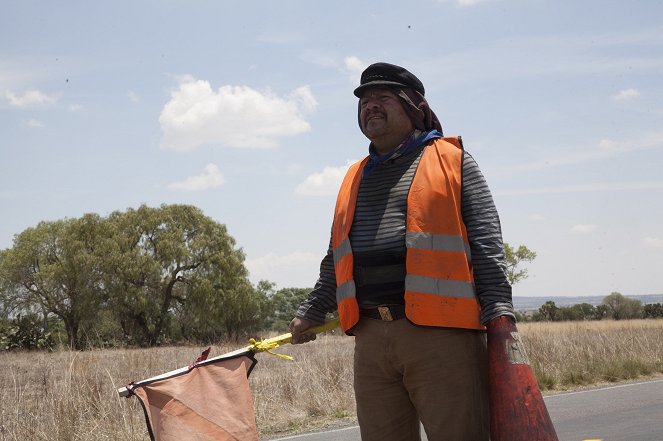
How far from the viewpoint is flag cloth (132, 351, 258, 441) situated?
348 cm

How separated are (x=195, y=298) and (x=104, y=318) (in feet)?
17.2

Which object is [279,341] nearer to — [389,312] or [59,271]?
[389,312]

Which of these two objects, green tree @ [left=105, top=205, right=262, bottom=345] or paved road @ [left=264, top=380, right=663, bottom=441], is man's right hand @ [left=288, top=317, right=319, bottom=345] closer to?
paved road @ [left=264, top=380, right=663, bottom=441]

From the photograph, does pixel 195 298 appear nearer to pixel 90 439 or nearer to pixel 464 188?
pixel 90 439

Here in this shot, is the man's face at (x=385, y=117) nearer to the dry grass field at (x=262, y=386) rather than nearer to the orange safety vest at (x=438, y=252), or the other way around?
the orange safety vest at (x=438, y=252)

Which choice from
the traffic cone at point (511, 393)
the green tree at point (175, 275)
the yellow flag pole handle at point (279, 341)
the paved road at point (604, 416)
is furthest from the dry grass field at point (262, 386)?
the green tree at point (175, 275)

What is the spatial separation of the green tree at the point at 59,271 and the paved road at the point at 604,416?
39.1 m

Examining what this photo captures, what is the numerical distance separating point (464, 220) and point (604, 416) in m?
6.01

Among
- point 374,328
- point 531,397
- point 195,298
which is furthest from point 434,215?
point 195,298

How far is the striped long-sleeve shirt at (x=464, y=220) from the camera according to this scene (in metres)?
2.99

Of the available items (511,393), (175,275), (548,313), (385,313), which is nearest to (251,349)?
(385,313)

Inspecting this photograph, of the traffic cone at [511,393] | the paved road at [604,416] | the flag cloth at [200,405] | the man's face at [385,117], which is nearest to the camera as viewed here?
the traffic cone at [511,393]

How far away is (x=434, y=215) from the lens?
9.96 feet

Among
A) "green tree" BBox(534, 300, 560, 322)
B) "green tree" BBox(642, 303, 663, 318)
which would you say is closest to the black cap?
"green tree" BBox(534, 300, 560, 322)
